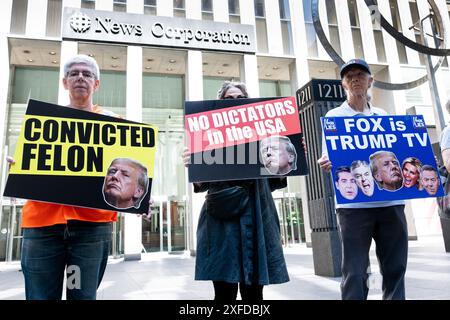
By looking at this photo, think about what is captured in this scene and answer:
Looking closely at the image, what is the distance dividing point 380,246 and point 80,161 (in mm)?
2004

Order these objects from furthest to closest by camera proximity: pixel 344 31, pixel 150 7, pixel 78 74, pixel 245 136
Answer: pixel 344 31
pixel 150 7
pixel 245 136
pixel 78 74

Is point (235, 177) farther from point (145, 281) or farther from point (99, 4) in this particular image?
point (99, 4)

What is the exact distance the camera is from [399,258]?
90.5 inches

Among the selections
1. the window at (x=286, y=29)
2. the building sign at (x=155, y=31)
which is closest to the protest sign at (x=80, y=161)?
the building sign at (x=155, y=31)

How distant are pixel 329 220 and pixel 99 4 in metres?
12.0

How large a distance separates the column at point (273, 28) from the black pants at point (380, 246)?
13356 millimetres

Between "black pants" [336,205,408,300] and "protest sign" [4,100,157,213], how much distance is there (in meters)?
1.35

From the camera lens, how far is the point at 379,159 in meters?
2.45

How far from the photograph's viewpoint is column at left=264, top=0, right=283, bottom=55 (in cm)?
1487

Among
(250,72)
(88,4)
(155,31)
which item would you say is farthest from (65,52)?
(250,72)

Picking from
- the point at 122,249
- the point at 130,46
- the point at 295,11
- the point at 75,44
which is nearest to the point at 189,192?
the point at 122,249

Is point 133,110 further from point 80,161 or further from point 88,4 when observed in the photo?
point 80,161

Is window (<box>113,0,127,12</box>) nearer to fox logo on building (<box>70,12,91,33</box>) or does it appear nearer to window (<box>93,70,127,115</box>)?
fox logo on building (<box>70,12,91,33</box>)

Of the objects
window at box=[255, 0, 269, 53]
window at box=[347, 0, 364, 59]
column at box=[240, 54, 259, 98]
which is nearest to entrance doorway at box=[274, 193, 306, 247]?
column at box=[240, 54, 259, 98]
